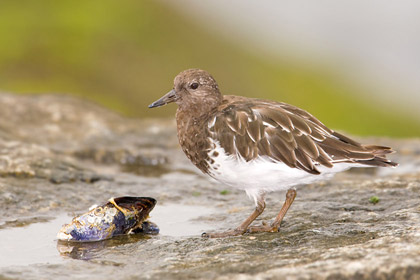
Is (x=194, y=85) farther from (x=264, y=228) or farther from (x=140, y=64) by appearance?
(x=140, y=64)

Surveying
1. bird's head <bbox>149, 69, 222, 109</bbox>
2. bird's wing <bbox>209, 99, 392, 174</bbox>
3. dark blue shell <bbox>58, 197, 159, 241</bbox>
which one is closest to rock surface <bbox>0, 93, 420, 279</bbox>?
dark blue shell <bbox>58, 197, 159, 241</bbox>

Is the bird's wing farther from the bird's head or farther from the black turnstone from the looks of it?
the bird's head

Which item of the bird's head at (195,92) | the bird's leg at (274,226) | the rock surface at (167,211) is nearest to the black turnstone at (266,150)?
the bird's leg at (274,226)

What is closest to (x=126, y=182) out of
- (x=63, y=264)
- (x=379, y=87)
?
(x=63, y=264)

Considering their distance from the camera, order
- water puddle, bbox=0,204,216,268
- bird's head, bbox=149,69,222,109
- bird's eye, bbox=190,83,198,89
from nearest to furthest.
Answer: water puddle, bbox=0,204,216,268 → bird's head, bbox=149,69,222,109 → bird's eye, bbox=190,83,198,89

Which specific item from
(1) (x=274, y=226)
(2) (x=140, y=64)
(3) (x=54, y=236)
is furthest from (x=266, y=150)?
(2) (x=140, y=64)
